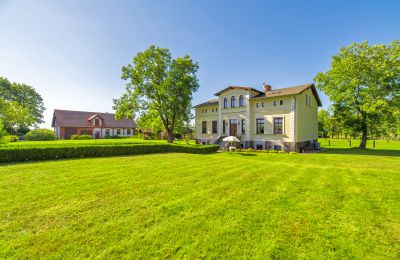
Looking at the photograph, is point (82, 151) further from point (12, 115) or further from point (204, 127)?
point (12, 115)

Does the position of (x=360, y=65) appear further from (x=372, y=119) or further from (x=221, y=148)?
(x=221, y=148)

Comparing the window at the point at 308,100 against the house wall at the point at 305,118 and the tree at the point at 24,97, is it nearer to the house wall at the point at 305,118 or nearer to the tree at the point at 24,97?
the house wall at the point at 305,118

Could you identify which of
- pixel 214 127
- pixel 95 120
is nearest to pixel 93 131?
pixel 95 120

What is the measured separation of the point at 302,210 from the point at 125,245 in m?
4.57

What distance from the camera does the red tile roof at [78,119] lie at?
4414 centimetres

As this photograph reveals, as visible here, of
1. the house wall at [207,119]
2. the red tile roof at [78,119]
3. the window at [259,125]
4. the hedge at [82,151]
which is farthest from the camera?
the red tile roof at [78,119]

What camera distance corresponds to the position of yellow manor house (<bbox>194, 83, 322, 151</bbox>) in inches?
854

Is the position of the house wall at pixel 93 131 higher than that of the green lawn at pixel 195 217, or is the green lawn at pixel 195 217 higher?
the house wall at pixel 93 131

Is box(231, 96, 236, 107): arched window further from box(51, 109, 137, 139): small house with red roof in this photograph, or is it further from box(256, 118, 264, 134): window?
box(51, 109, 137, 139): small house with red roof

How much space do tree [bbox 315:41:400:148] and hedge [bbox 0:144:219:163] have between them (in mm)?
21507

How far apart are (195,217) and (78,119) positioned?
53066 millimetres

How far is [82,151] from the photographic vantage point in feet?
45.1

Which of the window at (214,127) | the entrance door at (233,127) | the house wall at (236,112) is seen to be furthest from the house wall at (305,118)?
the window at (214,127)

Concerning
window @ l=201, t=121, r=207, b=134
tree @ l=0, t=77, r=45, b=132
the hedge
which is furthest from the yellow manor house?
tree @ l=0, t=77, r=45, b=132
